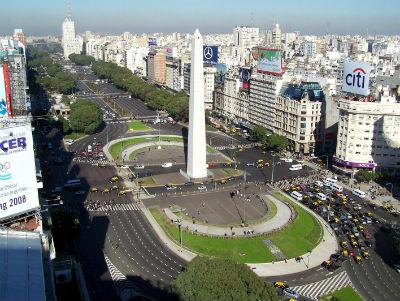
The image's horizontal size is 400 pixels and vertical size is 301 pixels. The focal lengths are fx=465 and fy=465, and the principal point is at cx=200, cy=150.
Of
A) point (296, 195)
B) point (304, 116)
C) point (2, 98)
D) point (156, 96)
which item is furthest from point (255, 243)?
point (156, 96)

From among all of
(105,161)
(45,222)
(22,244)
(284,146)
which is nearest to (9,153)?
(22,244)

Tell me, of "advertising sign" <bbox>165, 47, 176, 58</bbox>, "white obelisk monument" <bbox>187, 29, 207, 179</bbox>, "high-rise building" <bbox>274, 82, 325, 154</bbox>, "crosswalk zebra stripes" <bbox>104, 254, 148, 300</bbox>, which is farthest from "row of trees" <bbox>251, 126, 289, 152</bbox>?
"advertising sign" <bbox>165, 47, 176, 58</bbox>

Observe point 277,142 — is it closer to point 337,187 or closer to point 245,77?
point 337,187

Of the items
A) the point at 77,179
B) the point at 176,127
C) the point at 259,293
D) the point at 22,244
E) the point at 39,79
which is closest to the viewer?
the point at 22,244

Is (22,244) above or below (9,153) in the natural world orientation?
below

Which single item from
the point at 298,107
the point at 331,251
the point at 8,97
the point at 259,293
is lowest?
the point at 331,251

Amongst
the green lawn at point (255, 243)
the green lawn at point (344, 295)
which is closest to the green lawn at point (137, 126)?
the green lawn at point (255, 243)

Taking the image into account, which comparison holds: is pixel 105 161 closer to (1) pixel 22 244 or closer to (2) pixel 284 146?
(2) pixel 284 146
